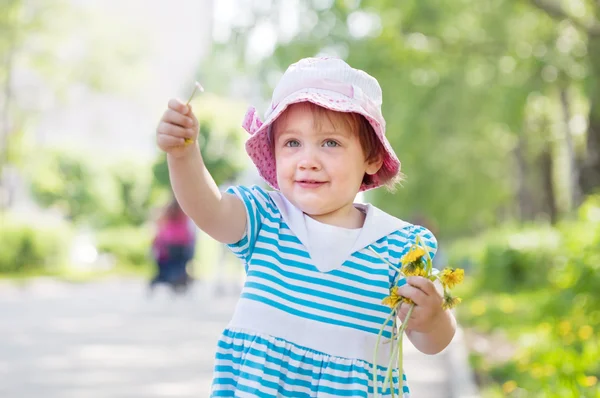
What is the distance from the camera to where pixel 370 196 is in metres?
29.5

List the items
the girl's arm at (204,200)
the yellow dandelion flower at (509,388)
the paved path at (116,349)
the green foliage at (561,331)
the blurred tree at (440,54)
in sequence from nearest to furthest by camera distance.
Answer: the girl's arm at (204,200) < the green foliage at (561,331) < the yellow dandelion flower at (509,388) < the paved path at (116,349) < the blurred tree at (440,54)

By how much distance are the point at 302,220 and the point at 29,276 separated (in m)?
19.5

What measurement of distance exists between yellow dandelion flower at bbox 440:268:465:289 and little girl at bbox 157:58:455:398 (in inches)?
7.3

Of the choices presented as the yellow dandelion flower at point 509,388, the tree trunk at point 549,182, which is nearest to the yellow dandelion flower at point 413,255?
the yellow dandelion flower at point 509,388

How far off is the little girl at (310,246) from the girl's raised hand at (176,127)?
23 mm

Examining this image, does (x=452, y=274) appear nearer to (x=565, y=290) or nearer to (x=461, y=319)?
(x=565, y=290)

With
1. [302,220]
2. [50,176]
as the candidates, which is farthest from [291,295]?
[50,176]

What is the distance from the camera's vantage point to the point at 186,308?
604 inches

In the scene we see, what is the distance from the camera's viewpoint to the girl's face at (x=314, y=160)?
9.04ft

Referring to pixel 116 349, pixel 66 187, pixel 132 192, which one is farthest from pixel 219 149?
pixel 116 349

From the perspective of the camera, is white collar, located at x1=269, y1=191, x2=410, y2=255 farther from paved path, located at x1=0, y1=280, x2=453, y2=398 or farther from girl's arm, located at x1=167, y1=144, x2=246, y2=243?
paved path, located at x1=0, y1=280, x2=453, y2=398

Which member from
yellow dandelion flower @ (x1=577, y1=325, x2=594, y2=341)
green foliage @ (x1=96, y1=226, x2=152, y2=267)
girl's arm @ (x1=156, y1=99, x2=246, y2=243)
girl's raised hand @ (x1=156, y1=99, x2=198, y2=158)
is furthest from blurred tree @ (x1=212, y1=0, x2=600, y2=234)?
green foliage @ (x1=96, y1=226, x2=152, y2=267)

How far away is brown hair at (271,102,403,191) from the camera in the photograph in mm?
2781

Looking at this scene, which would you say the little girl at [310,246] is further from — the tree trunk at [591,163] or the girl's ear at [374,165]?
the tree trunk at [591,163]
